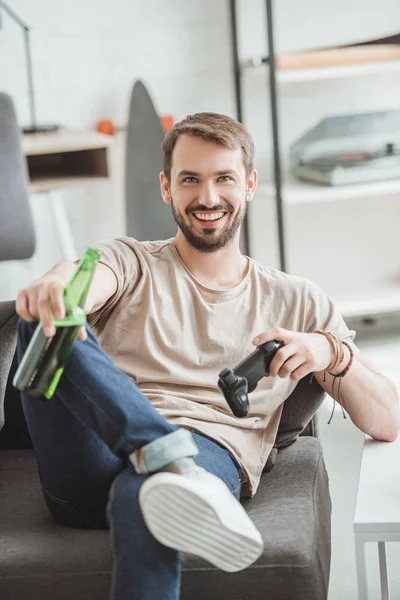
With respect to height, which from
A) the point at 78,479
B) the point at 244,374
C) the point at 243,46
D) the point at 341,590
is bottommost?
the point at 341,590

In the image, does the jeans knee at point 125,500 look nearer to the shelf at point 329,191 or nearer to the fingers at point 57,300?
the fingers at point 57,300

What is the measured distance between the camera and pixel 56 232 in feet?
11.6

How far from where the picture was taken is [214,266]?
1.85 m

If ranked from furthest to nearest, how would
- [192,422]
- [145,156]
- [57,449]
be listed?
1. [145,156]
2. [192,422]
3. [57,449]

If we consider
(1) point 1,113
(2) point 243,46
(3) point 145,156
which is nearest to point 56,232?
(3) point 145,156

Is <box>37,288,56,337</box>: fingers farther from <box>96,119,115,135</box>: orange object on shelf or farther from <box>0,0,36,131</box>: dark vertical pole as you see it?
<box>96,119,115,135</box>: orange object on shelf

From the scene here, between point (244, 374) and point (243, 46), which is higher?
point (243, 46)

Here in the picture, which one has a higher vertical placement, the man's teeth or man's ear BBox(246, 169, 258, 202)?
man's ear BBox(246, 169, 258, 202)

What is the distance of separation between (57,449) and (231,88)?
7.47ft

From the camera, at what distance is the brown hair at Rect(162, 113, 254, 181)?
1.86m

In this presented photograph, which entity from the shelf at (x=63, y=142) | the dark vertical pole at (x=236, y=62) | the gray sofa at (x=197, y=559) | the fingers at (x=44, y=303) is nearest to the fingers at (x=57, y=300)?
the fingers at (x=44, y=303)

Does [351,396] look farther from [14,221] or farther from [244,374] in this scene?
[14,221]

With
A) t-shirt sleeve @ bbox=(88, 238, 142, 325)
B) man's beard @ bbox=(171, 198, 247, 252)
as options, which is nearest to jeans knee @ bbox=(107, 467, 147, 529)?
t-shirt sleeve @ bbox=(88, 238, 142, 325)

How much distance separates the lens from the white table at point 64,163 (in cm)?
312
